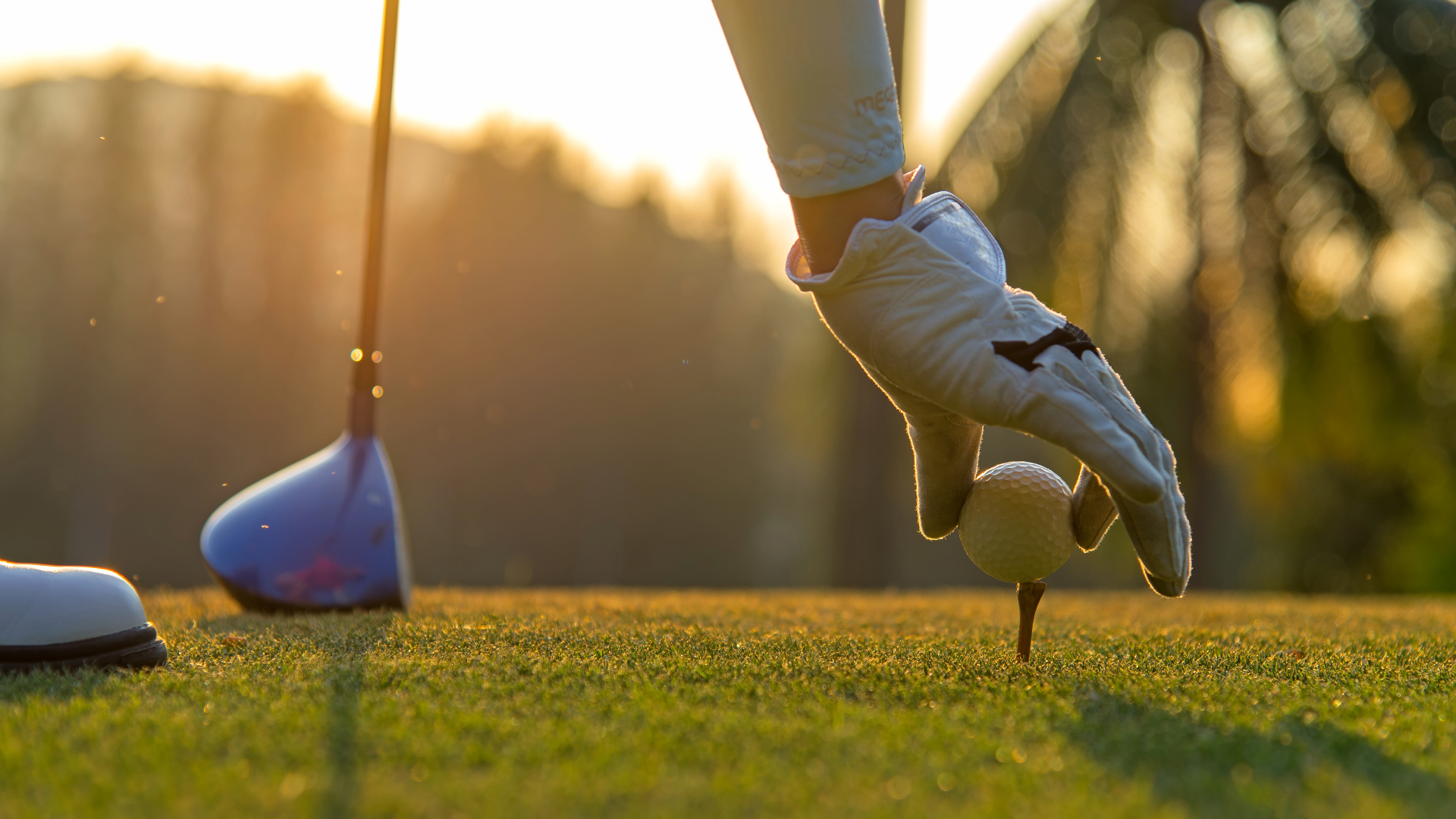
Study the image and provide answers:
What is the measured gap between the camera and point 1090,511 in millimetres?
1500

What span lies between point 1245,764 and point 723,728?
49 cm

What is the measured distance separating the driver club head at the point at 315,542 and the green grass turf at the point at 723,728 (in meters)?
0.37

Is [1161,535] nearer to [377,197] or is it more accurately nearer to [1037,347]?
[1037,347]

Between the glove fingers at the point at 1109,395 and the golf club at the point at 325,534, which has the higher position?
the glove fingers at the point at 1109,395

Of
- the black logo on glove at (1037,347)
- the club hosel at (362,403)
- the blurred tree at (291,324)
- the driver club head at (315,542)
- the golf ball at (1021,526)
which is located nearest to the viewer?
the black logo on glove at (1037,347)

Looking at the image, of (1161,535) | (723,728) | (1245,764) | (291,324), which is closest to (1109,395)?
(1161,535)

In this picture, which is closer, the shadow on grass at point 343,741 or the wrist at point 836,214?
the shadow on grass at point 343,741

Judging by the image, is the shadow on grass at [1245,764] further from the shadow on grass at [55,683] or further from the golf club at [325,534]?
the golf club at [325,534]

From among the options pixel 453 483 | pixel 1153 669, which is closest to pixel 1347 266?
pixel 1153 669

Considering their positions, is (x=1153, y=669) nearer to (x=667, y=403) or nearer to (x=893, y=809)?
(x=893, y=809)

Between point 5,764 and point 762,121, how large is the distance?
1.10 m

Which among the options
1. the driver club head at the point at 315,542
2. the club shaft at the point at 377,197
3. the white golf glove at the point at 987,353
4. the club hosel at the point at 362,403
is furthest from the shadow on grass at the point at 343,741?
the club shaft at the point at 377,197

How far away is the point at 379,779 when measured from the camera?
2.77 feet

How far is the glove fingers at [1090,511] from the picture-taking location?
1.48 meters
